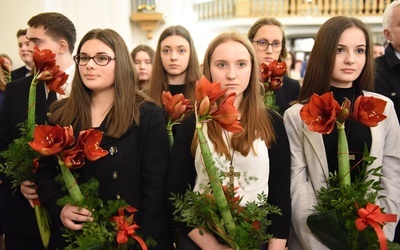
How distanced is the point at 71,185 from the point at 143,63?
2677 mm

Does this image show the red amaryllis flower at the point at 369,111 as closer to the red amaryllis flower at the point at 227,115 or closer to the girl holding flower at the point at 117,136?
the red amaryllis flower at the point at 227,115

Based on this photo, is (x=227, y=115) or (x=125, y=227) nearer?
(x=227, y=115)

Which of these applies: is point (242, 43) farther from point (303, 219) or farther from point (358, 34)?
point (303, 219)

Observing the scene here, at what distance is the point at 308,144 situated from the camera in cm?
221

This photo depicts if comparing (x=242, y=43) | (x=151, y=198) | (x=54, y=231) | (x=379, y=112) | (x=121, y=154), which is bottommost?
(x=54, y=231)

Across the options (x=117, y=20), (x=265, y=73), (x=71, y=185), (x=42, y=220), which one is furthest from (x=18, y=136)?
(x=117, y=20)

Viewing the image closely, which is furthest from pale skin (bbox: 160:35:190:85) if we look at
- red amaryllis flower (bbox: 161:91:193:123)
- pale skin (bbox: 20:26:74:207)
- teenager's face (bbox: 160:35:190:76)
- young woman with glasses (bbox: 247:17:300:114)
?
red amaryllis flower (bbox: 161:91:193:123)

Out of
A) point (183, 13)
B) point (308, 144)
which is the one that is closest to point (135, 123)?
point (308, 144)

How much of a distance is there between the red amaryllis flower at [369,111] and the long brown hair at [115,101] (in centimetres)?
94

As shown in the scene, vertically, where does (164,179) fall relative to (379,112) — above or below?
A: below

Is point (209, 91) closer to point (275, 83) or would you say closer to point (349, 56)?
point (349, 56)

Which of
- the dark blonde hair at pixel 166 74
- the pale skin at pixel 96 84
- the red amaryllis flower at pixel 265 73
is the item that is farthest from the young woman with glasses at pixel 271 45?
the pale skin at pixel 96 84

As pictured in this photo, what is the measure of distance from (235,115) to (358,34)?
2.76ft

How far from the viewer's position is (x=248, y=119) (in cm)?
218
